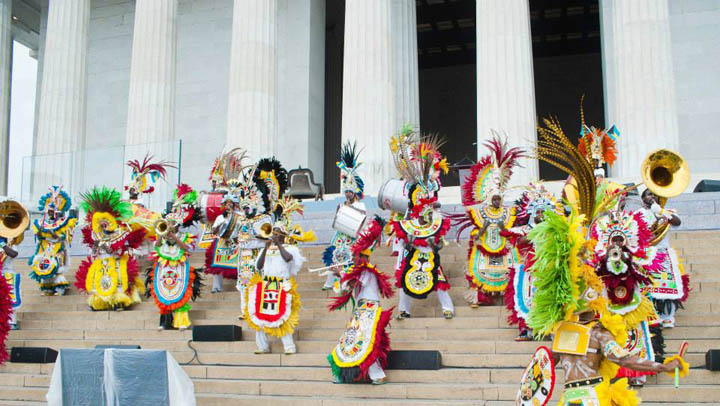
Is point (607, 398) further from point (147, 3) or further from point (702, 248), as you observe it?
point (147, 3)

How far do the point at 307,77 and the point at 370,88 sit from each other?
6.47 meters

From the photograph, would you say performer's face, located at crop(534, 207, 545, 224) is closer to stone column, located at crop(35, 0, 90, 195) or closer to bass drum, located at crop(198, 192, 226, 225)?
bass drum, located at crop(198, 192, 226, 225)

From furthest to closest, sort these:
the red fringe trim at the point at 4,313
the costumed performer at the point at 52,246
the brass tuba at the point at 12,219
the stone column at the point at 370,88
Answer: the stone column at the point at 370,88 < the costumed performer at the point at 52,246 < the brass tuba at the point at 12,219 < the red fringe trim at the point at 4,313

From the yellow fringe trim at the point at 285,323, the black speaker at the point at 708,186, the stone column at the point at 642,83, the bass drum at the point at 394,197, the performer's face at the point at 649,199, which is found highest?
the stone column at the point at 642,83

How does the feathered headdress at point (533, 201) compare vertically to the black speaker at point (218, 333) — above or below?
above

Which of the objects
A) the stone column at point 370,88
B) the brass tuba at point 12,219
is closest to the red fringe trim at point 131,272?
the brass tuba at point 12,219

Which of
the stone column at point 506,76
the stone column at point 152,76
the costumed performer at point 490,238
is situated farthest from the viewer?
the stone column at point 152,76

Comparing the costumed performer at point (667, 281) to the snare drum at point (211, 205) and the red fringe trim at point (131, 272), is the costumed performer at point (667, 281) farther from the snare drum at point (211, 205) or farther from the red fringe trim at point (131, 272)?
the red fringe trim at point (131, 272)

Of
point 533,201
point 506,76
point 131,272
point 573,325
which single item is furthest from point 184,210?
point 506,76

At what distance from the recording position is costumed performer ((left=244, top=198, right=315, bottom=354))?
1062 centimetres

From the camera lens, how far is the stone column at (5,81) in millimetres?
28891

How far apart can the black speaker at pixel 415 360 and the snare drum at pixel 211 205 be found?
5.53 meters

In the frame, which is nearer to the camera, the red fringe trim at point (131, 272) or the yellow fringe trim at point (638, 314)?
the yellow fringe trim at point (638, 314)

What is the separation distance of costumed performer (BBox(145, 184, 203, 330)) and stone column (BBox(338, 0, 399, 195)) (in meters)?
7.58
